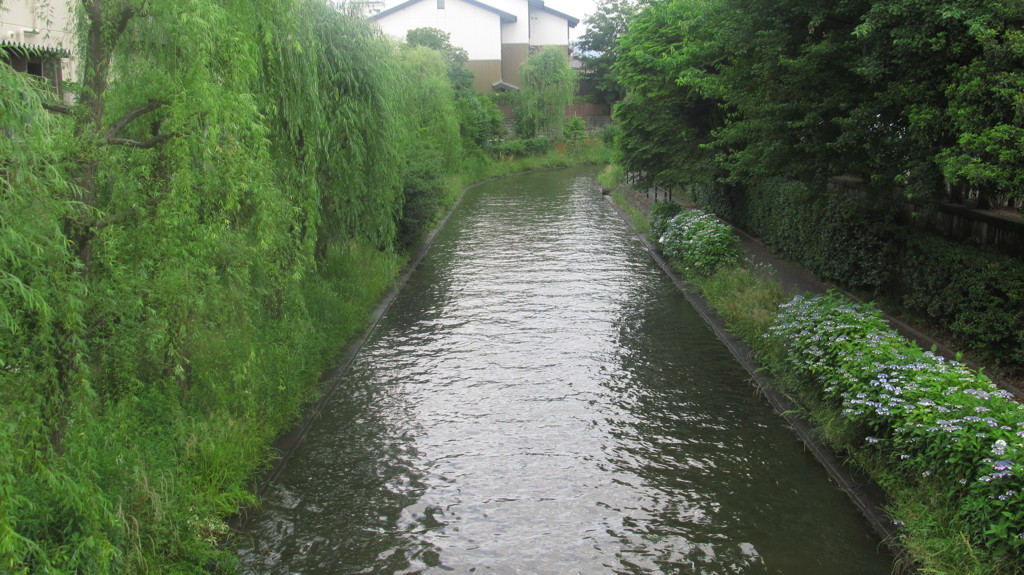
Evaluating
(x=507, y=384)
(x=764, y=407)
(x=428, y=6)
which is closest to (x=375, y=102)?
(x=507, y=384)

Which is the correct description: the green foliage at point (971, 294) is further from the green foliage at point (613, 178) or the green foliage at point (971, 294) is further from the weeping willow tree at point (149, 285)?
the green foliage at point (613, 178)

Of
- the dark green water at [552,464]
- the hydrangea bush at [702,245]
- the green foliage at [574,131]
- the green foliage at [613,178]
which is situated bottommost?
the dark green water at [552,464]

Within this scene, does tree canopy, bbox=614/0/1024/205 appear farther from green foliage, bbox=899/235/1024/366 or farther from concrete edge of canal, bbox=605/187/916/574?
concrete edge of canal, bbox=605/187/916/574

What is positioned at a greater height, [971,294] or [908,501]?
[971,294]

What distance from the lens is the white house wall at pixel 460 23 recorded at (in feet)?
188

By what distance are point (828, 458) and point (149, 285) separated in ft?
20.9

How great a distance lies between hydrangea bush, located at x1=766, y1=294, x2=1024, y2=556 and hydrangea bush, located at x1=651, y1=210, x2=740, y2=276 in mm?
6332

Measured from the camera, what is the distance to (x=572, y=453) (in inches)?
315

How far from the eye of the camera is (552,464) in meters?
7.76

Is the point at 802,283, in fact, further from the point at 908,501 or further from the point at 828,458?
the point at 908,501

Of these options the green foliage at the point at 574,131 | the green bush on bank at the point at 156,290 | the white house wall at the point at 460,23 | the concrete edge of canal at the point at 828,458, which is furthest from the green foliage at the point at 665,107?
the white house wall at the point at 460,23

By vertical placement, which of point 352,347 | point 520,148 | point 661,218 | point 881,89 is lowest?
point 352,347

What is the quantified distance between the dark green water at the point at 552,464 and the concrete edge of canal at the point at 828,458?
113 mm

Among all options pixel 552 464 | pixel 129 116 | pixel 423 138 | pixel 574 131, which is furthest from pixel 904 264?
pixel 574 131
